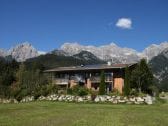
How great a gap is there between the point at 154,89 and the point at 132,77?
7.85 meters

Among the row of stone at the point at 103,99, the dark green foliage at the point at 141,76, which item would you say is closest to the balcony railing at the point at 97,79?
the dark green foliage at the point at 141,76

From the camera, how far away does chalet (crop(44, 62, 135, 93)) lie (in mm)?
67250

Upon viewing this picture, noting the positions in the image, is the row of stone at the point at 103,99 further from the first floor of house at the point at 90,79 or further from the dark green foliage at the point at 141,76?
the dark green foliage at the point at 141,76

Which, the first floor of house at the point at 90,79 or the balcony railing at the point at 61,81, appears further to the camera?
the balcony railing at the point at 61,81

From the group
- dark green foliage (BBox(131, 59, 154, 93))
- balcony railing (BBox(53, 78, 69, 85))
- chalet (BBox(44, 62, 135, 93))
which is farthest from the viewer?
balcony railing (BBox(53, 78, 69, 85))

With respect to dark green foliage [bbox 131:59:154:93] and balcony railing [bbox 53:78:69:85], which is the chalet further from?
dark green foliage [bbox 131:59:154:93]

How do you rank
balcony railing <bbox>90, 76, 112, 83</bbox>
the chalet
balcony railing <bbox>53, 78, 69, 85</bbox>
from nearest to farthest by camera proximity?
the chalet, balcony railing <bbox>90, 76, 112, 83</bbox>, balcony railing <bbox>53, 78, 69, 85</bbox>

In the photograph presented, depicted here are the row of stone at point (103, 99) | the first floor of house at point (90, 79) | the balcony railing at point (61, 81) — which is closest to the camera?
the row of stone at point (103, 99)

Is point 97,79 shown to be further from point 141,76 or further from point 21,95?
point 21,95

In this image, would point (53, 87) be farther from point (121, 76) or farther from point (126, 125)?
point (126, 125)

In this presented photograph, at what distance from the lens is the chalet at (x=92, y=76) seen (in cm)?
6725

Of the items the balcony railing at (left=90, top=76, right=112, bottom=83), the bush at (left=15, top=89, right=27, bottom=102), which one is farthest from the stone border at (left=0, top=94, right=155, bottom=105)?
the balcony railing at (left=90, top=76, right=112, bottom=83)

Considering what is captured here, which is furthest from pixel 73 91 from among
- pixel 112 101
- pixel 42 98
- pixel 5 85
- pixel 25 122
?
pixel 25 122

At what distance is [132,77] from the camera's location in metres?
62.1
